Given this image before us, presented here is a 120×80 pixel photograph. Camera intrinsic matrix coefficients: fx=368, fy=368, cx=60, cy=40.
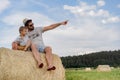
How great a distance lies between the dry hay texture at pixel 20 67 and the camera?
8906 mm

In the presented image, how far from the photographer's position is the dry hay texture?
891 cm

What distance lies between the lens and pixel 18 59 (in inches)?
362

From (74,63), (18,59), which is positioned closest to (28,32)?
(18,59)

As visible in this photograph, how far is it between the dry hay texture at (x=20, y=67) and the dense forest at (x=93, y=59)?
37.2m

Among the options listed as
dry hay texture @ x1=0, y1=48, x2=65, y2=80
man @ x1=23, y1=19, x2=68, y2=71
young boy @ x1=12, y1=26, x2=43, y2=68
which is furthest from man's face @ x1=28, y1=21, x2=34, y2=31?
dry hay texture @ x1=0, y1=48, x2=65, y2=80

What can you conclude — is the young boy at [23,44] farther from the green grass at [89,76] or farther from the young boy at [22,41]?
the green grass at [89,76]

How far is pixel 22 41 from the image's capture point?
31.7ft

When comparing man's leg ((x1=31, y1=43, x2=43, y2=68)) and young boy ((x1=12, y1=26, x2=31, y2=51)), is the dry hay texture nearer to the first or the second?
man's leg ((x1=31, y1=43, x2=43, y2=68))

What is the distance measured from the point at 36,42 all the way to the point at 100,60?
4359cm

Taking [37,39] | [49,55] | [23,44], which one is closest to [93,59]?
[49,55]

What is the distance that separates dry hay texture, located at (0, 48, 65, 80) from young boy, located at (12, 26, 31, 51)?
0.84ft

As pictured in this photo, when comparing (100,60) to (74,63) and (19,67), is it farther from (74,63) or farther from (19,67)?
(19,67)

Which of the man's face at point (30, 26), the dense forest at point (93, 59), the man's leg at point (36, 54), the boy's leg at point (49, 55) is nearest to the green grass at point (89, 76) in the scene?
the boy's leg at point (49, 55)

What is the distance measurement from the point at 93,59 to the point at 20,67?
43.7 meters
